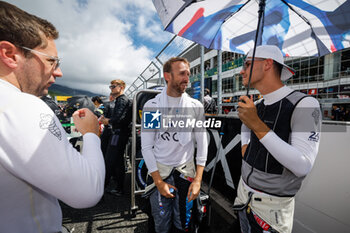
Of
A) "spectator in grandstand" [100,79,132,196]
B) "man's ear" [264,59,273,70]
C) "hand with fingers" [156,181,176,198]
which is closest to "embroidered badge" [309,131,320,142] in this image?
"man's ear" [264,59,273,70]

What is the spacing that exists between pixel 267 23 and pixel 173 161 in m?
2.15

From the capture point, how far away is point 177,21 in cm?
189

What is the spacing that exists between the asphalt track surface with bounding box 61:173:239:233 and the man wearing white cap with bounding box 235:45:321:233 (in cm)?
122

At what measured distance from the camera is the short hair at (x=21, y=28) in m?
0.68

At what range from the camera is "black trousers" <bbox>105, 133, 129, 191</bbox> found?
3.16 m

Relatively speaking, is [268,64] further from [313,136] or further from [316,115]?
[313,136]

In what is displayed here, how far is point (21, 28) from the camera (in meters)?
0.73

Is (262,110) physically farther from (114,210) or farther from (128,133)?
(114,210)

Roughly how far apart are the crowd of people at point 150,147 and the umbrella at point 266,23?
562 mm

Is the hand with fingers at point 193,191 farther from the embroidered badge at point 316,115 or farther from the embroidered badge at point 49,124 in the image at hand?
the embroidered badge at point 49,124

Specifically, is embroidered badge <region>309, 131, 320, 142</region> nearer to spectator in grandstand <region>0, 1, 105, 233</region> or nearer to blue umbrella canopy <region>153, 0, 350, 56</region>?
blue umbrella canopy <region>153, 0, 350, 56</region>

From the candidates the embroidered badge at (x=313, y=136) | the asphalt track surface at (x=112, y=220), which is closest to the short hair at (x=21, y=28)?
the embroidered badge at (x=313, y=136)

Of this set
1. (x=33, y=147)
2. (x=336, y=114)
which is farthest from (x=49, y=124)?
(x=336, y=114)

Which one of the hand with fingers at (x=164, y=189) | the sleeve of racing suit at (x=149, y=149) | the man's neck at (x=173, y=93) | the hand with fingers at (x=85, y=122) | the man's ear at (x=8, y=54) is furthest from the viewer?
the man's neck at (x=173, y=93)
